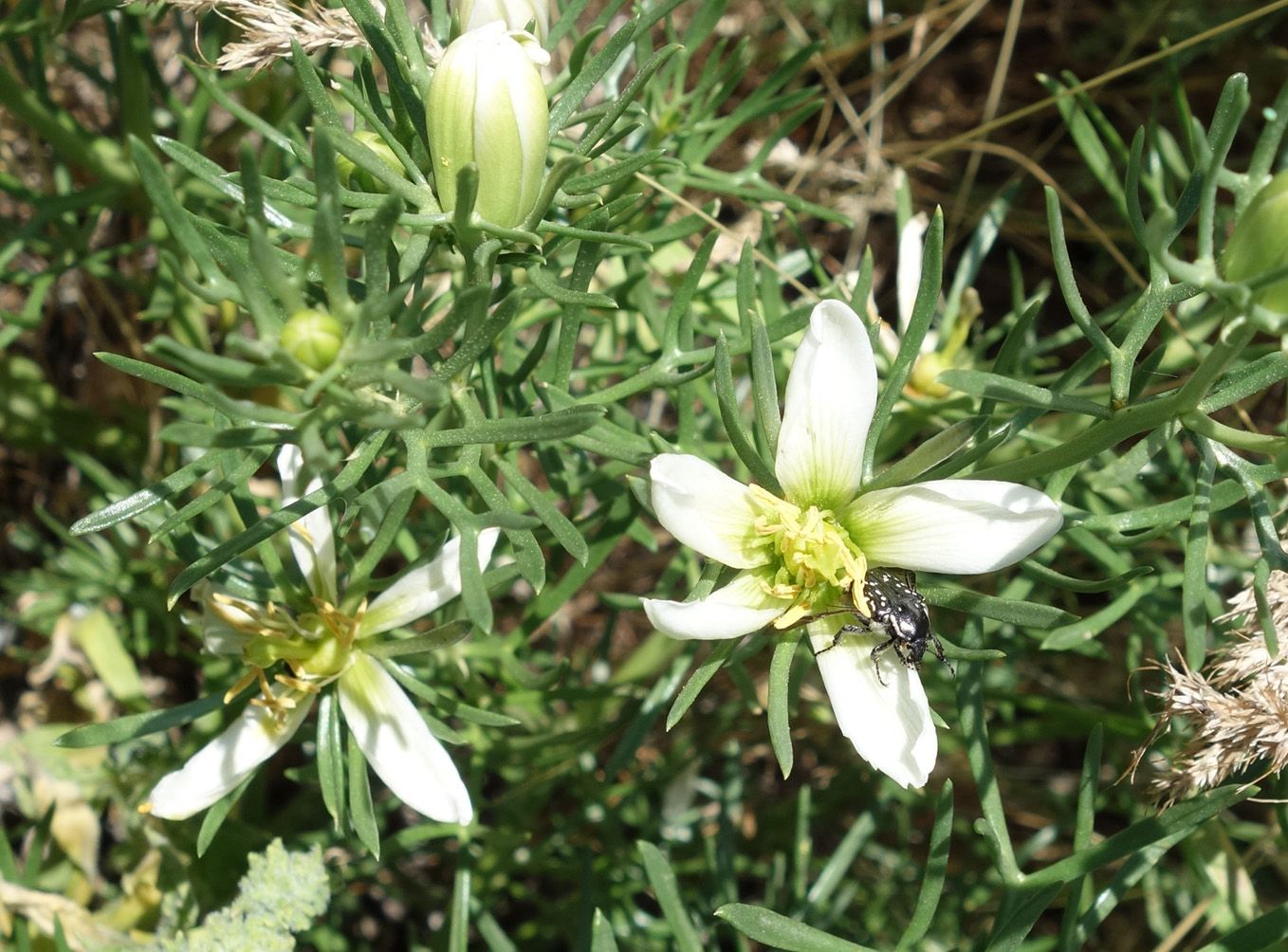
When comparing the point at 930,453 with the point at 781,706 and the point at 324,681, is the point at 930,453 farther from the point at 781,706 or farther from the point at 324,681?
the point at 324,681

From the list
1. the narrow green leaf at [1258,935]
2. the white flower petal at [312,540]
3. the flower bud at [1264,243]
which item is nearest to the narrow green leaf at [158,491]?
the white flower petal at [312,540]

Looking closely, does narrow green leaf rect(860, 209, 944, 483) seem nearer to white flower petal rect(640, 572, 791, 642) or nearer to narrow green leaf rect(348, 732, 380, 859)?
white flower petal rect(640, 572, 791, 642)

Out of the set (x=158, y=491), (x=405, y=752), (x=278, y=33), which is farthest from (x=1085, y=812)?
(x=278, y=33)

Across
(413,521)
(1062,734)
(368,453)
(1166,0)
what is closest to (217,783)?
(368,453)

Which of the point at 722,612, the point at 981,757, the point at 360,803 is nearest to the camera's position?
the point at 722,612

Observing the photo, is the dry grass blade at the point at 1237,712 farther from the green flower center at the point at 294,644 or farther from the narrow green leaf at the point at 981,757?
the green flower center at the point at 294,644

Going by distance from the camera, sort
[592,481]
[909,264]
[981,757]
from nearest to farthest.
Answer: [981,757], [592,481], [909,264]

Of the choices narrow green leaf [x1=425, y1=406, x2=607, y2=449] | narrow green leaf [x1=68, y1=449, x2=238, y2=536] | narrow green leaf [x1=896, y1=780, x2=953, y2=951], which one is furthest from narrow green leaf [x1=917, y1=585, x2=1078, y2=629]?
narrow green leaf [x1=68, y1=449, x2=238, y2=536]
